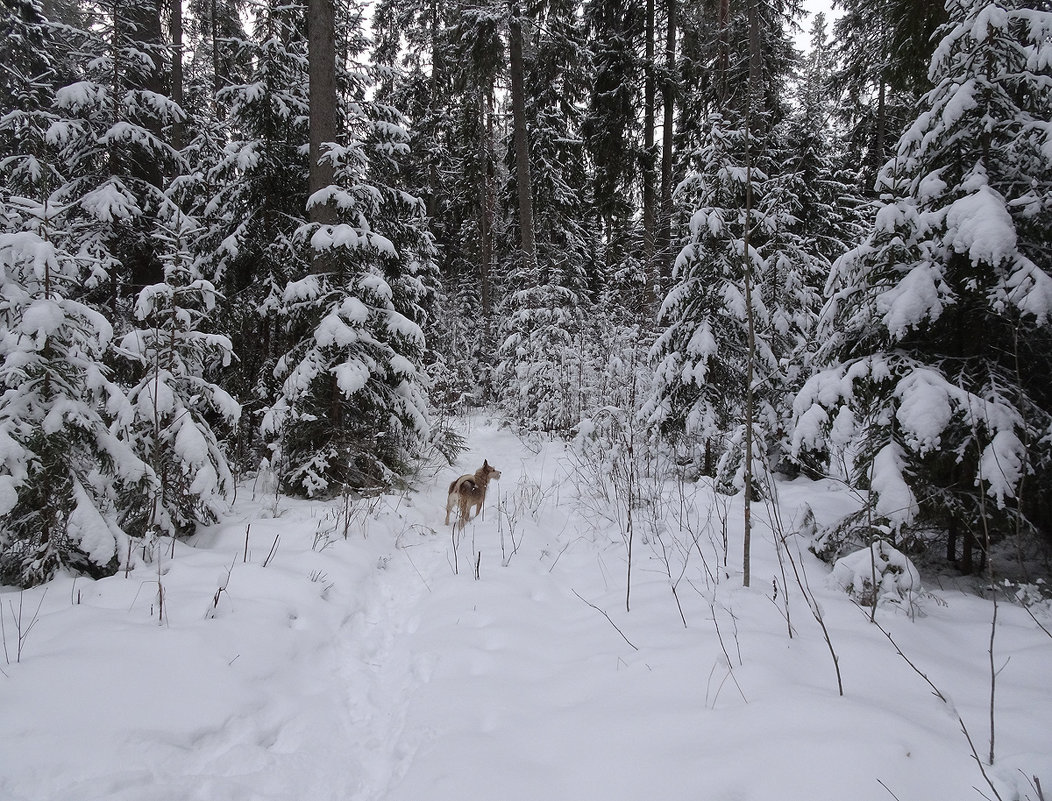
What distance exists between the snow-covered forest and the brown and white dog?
32 centimetres

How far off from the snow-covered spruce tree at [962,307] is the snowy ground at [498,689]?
85cm

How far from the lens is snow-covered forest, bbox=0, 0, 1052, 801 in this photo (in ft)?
7.22

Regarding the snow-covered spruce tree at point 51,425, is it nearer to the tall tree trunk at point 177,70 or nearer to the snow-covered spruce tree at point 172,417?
the snow-covered spruce tree at point 172,417

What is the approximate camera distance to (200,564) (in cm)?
375

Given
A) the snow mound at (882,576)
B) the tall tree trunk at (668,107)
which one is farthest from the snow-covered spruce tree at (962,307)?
the tall tree trunk at (668,107)

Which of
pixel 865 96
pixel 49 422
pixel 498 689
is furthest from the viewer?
Answer: pixel 865 96

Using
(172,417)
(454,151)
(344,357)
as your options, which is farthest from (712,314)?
(454,151)

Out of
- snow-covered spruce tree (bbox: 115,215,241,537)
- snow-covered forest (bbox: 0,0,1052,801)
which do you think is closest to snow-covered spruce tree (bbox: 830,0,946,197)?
snow-covered forest (bbox: 0,0,1052,801)

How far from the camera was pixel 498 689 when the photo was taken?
2742mm

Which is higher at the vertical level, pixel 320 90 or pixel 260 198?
pixel 320 90

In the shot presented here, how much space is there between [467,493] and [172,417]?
302cm

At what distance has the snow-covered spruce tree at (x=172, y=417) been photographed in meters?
4.07

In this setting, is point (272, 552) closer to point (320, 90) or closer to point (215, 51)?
point (320, 90)

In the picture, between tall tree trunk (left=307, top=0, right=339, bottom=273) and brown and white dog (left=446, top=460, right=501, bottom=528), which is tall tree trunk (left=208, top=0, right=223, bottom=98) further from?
brown and white dog (left=446, top=460, right=501, bottom=528)
